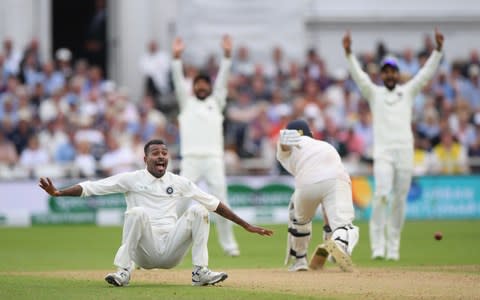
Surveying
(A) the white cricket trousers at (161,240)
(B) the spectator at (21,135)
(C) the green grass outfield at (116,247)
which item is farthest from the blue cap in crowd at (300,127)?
(B) the spectator at (21,135)

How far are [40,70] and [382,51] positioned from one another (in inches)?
320

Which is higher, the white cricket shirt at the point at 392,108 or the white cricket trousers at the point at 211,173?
the white cricket shirt at the point at 392,108

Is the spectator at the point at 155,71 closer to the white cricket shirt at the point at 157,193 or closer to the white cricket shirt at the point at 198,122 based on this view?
the white cricket shirt at the point at 198,122

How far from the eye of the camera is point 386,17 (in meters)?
31.2

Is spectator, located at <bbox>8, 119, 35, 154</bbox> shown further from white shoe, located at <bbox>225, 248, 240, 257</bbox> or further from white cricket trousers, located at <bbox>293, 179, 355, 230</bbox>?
white cricket trousers, located at <bbox>293, 179, 355, 230</bbox>

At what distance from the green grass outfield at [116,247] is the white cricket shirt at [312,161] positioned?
5.16ft

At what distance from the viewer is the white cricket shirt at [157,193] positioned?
11.6 m

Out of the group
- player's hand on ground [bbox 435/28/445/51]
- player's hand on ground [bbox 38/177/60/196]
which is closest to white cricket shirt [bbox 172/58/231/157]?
player's hand on ground [bbox 435/28/445/51]

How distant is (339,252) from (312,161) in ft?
3.80

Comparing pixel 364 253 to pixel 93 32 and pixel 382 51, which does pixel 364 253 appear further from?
pixel 93 32

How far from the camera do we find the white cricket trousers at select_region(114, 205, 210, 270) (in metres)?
11.2

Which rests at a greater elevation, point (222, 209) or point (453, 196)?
point (222, 209)

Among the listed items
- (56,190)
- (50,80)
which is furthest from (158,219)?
(50,80)

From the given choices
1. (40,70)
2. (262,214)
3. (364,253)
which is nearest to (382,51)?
(262,214)
